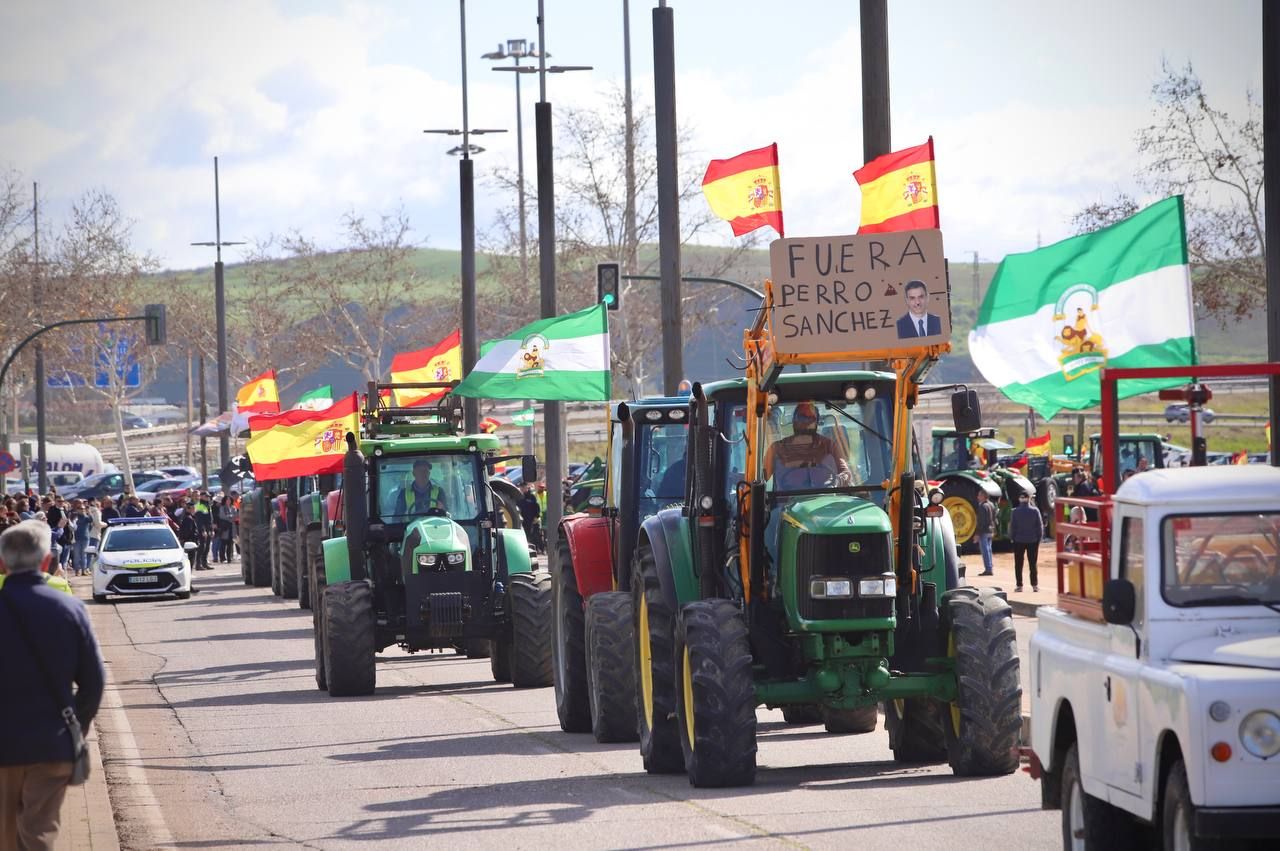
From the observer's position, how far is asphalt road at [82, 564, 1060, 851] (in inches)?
451

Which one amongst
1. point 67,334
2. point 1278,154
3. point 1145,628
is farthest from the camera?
point 67,334

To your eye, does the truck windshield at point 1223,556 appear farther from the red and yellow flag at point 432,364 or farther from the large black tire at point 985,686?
the red and yellow flag at point 432,364

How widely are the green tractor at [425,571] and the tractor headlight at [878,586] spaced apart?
8007mm

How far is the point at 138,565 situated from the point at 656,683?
2813cm

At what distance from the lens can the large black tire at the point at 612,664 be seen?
51.3ft

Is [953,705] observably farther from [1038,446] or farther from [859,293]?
[1038,446]

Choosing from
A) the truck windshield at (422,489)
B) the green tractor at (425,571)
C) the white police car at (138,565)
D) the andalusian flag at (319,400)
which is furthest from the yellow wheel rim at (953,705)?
the andalusian flag at (319,400)

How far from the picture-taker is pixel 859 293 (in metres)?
13.0

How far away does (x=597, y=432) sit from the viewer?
4348 inches

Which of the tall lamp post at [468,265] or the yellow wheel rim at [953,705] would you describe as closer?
the yellow wheel rim at [953,705]

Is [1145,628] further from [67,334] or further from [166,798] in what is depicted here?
[67,334]

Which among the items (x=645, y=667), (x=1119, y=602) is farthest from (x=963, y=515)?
(x=1119, y=602)

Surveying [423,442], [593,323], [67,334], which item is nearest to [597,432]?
[67,334]

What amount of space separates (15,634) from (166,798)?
18.8ft
